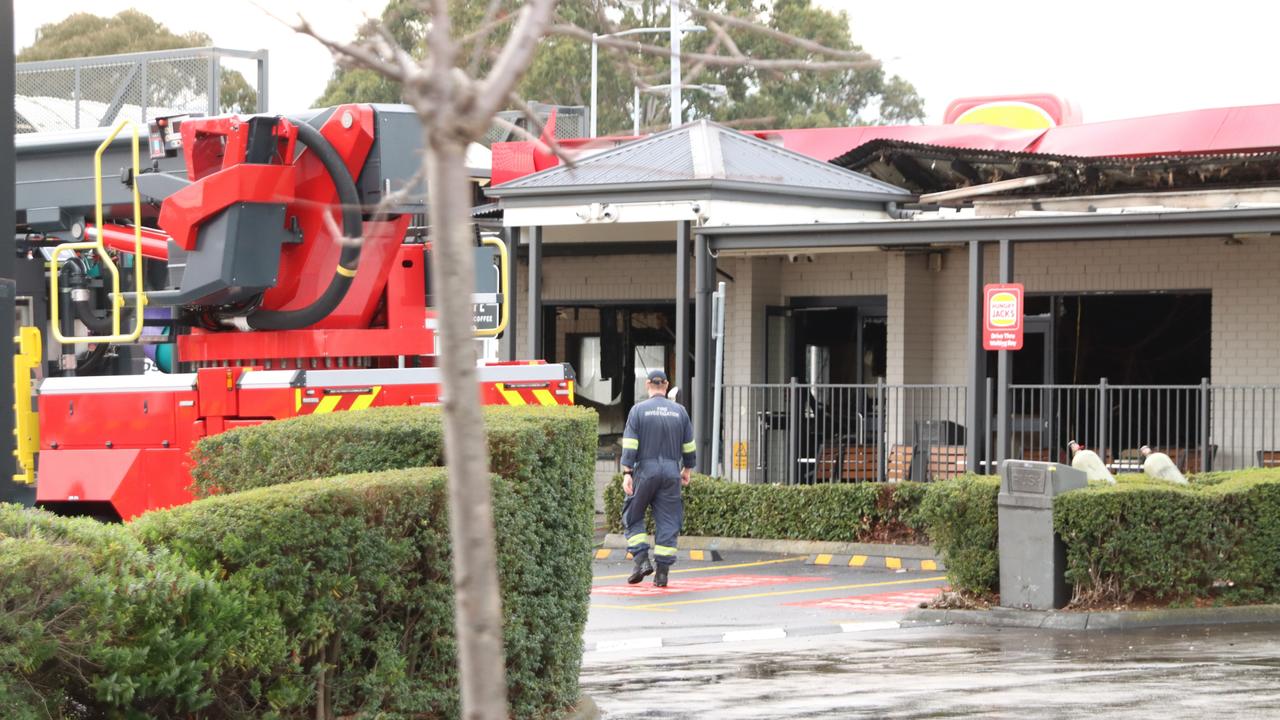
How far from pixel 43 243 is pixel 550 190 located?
23.3ft

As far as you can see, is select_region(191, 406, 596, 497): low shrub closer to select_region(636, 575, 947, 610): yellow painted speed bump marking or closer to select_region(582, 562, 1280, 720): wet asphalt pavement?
select_region(582, 562, 1280, 720): wet asphalt pavement

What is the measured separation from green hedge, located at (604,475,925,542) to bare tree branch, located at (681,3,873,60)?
13054 mm

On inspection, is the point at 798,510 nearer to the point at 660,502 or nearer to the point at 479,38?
the point at 660,502

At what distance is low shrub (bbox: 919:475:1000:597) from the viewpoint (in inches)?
483

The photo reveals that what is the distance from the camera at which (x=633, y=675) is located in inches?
383

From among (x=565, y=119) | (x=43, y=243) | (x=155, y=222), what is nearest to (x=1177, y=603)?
(x=155, y=222)

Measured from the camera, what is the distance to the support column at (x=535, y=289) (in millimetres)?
19984

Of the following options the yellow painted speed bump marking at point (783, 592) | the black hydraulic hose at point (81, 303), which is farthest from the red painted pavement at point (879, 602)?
the black hydraulic hose at point (81, 303)

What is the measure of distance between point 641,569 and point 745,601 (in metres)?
1.36

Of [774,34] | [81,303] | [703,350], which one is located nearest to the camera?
[774,34]

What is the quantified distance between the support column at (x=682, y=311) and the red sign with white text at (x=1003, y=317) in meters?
3.34

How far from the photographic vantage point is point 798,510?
17438 millimetres

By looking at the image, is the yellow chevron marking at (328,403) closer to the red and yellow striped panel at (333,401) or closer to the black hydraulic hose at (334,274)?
the red and yellow striped panel at (333,401)

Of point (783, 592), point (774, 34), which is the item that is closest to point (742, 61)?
point (774, 34)
